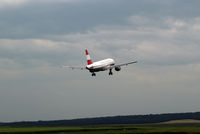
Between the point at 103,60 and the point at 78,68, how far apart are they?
12088 millimetres

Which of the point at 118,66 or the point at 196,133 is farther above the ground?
the point at 118,66

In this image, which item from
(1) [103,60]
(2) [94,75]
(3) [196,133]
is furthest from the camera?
(1) [103,60]

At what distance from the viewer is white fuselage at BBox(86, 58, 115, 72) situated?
448 feet

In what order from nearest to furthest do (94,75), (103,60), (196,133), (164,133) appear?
(196,133)
(164,133)
(94,75)
(103,60)

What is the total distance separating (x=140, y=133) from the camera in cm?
13125

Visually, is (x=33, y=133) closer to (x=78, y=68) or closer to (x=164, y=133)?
(x=78, y=68)

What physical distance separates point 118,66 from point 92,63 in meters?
11.3

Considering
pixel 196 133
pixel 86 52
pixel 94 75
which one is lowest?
pixel 196 133

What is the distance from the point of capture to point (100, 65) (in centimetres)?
14112

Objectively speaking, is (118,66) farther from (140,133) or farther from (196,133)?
(196,133)

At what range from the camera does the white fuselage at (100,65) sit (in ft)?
448

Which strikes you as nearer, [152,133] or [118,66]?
[152,133]

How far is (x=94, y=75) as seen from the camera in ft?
449

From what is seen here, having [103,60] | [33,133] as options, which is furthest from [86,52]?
[33,133]
